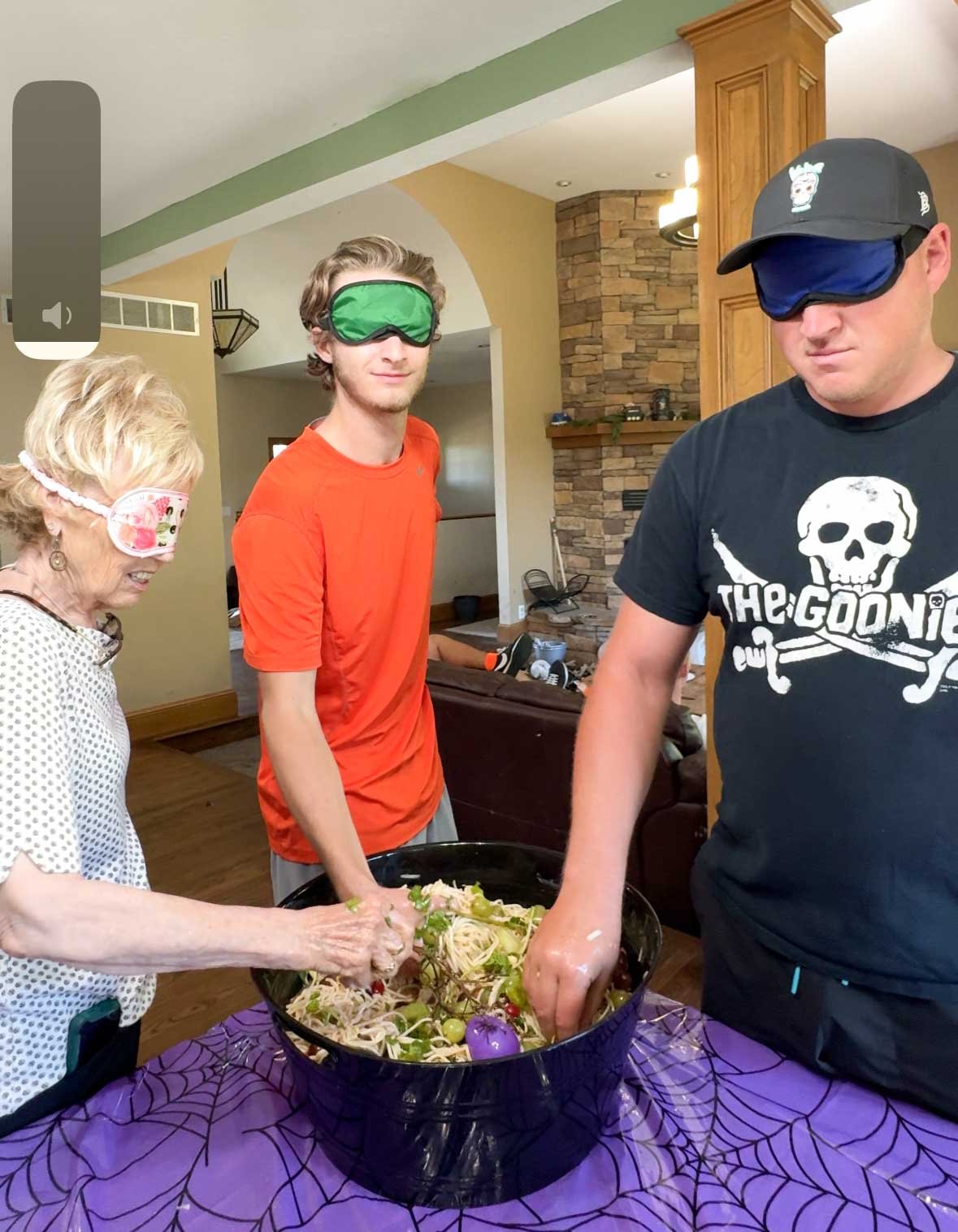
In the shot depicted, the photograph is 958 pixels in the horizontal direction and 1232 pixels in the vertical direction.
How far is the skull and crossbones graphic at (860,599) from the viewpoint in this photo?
0.90 metres

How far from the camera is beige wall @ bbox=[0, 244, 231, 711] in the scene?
5227 millimetres

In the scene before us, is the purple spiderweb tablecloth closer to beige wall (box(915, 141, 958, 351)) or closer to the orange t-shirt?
the orange t-shirt

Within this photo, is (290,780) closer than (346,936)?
No

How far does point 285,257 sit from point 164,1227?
8.44 metres

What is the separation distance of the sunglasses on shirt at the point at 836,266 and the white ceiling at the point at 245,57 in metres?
1.93

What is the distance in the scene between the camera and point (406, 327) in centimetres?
135

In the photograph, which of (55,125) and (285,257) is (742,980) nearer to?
(55,125)

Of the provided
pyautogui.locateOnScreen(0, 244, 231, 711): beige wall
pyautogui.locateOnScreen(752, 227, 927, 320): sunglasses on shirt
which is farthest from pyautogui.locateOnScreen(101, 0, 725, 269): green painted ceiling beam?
pyautogui.locateOnScreen(752, 227, 927, 320): sunglasses on shirt

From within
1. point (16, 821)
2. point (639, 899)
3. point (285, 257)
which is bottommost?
point (639, 899)

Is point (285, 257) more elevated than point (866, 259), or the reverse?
point (285, 257)

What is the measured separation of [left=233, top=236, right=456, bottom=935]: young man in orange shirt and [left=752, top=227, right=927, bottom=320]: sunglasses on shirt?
1.97ft

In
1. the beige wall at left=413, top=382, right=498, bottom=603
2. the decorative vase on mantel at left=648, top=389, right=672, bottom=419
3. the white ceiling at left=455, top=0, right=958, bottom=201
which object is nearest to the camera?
the white ceiling at left=455, top=0, right=958, bottom=201

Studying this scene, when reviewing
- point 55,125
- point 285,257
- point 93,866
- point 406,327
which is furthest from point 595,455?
point 93,866

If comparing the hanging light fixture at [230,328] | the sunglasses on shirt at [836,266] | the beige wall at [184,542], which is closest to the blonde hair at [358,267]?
the sunglasses on shirt at [836,266]
